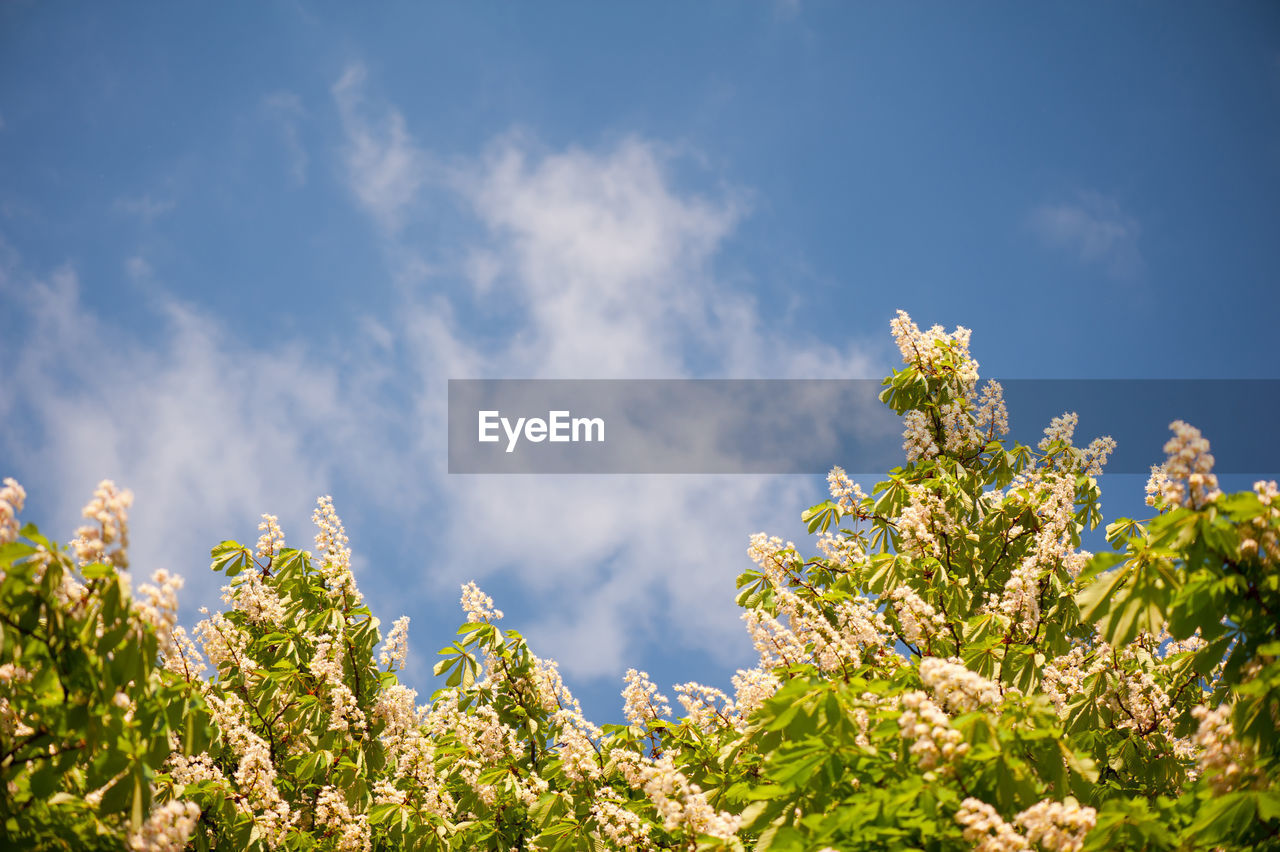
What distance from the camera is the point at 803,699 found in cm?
480

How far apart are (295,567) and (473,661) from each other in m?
2.67

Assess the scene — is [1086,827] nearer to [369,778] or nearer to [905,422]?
[905,422]

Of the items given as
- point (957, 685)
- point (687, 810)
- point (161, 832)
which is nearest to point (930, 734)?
point (957, 685)

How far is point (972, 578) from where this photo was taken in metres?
9.75

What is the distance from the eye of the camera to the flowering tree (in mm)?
4328

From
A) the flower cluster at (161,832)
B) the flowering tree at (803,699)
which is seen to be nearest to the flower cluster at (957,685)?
the flowering tree at (803,699)

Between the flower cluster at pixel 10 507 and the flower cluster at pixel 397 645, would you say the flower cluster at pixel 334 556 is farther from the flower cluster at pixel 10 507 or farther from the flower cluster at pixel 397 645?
the flower cluster at pixel 10 507

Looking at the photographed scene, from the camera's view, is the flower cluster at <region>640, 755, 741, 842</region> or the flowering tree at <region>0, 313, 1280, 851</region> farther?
the flower cluster at <region>640, 755, 741, 842</region>

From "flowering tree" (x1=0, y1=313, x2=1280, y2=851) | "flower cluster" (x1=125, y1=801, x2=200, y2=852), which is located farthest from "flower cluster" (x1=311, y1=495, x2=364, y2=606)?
"flower cluster" (x1=125, y1=801, x2=200, y2=852)

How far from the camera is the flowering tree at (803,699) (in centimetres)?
433

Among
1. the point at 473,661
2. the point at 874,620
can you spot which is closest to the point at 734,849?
the point at 874,620

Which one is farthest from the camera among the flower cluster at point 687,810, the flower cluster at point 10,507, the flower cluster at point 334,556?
the flower cluster at point 334,556

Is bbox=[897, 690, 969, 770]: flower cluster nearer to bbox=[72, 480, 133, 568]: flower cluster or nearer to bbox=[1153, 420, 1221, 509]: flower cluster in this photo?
bbox=[1153, 420, 1221, 509]: flower cluster

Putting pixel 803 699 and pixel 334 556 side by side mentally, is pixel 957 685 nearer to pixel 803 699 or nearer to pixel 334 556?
pixel 803 699
